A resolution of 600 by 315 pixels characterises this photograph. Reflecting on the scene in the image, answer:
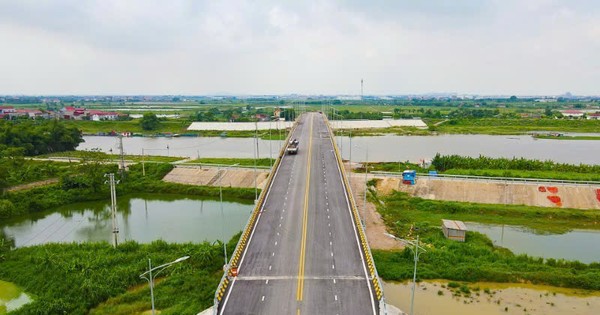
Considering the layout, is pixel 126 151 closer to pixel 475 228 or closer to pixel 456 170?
pixel 456 170

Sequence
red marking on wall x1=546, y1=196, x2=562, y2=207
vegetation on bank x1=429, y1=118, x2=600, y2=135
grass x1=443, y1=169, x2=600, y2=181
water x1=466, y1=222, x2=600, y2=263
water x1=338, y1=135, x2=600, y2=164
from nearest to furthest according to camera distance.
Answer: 1. water x1=466, y1=222, x2=600, y2=263
2. red marking on wall x1=546, y1=196, x2=562, y2=207
3. grass x1=443, y1=169, x2=600, y2=181
4. water x1=338, y1=135, x2=600, y2=164
5. vegetation on bank x1=429, y1=118, x2=600, y2=135

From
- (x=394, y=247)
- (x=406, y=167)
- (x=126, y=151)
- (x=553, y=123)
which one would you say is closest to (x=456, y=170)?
(x=406, y=167)

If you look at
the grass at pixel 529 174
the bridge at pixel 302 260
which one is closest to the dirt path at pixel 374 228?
the bridge at pixel 302 260

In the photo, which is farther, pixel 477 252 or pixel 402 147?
pixel 402 147

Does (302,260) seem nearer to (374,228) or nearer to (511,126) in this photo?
(374,228)

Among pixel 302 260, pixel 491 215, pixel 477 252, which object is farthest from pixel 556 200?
pixel 302 260

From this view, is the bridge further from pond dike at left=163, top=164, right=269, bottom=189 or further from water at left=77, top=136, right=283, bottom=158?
water at left=77, top=136, right=283, bottom=158

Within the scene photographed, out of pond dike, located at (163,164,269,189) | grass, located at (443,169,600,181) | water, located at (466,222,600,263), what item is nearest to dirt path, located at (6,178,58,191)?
pond dike, located at (163,164,269,189)
